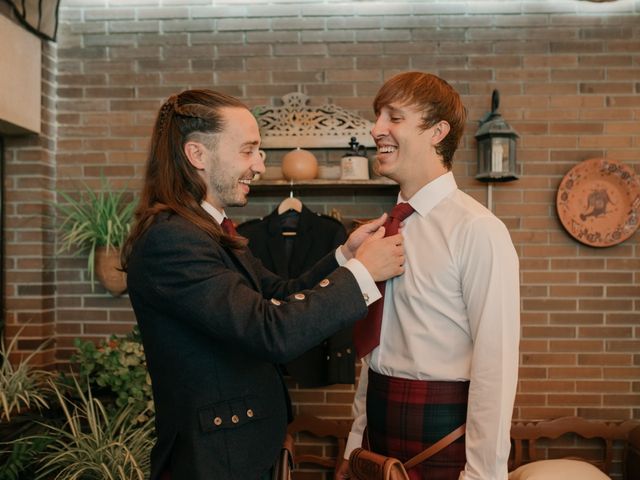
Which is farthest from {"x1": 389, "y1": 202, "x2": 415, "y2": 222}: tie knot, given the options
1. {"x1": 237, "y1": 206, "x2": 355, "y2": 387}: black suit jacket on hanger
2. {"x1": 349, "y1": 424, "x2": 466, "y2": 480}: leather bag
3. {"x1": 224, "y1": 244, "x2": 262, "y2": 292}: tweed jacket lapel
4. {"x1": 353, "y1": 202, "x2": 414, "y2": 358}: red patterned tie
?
{"x1": 237, "y1": 206, "x2": 355, "y2": 387}: black suit jacket on hanger

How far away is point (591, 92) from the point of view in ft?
11.0

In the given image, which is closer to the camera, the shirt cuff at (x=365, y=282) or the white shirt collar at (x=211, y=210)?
the shirt cuff at (x=365, y=282)

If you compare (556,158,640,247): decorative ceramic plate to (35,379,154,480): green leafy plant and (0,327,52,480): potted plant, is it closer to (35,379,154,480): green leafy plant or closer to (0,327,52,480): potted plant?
(35,379,154,480): green leafy plant

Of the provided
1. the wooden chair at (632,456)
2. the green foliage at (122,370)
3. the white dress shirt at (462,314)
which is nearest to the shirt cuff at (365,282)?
the white dress shirt at (462,314)

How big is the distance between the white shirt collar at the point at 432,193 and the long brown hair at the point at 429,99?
8 cm

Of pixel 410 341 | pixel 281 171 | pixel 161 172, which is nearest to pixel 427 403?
pixel 410 341

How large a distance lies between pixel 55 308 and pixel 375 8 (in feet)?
8.32

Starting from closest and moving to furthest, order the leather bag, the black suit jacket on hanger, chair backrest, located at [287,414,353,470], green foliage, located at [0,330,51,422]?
the leather bag < green foliage, located at [0,330,51,422] < the black suit jacket on hanger < chair backrest, located at [287,414,353,470]

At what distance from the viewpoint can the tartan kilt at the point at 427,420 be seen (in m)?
1.56

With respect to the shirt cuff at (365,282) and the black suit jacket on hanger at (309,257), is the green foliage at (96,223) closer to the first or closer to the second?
the black suit jacket on hanger at (309,257)

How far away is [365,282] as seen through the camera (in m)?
1.48

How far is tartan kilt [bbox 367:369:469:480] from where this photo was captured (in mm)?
1559

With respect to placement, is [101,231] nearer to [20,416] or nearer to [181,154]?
[20,416]

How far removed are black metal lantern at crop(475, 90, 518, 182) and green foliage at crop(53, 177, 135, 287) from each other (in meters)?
1.95
